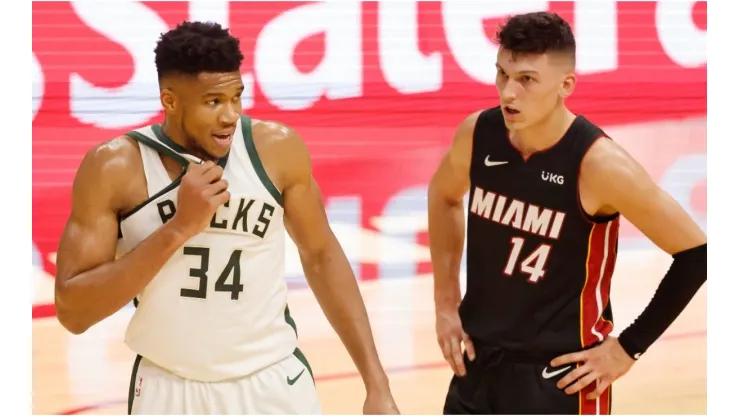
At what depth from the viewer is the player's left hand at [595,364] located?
304 centimetres

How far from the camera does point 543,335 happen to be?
9.99ft

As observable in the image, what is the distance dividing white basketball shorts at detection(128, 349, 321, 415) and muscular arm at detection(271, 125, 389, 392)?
0.73 ft

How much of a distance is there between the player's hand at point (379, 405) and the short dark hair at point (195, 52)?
1.06 meters

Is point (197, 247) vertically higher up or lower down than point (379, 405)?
higher up

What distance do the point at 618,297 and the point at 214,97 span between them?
2.67 m

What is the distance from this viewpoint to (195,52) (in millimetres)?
2881

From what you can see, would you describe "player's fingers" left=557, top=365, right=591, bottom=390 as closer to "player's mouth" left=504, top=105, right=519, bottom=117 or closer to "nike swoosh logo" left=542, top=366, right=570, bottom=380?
"nike swoosh logo" left=542, top=366, right=570, bottom=380

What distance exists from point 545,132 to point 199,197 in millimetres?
1058

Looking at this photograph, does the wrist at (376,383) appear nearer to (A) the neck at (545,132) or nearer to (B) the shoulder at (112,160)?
(A) the neck at (545,132)

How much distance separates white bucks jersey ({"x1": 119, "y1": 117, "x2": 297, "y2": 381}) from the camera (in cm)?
289

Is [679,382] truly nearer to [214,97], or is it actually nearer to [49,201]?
[214,97]

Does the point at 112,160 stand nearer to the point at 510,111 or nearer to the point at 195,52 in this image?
the point at 195,52

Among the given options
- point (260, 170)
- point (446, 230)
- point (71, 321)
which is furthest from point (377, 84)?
point (71, 321)

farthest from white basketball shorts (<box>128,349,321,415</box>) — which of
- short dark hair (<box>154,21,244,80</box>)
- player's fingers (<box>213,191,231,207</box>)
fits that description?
short dark hair (<box>154,21,244,80</box>)
